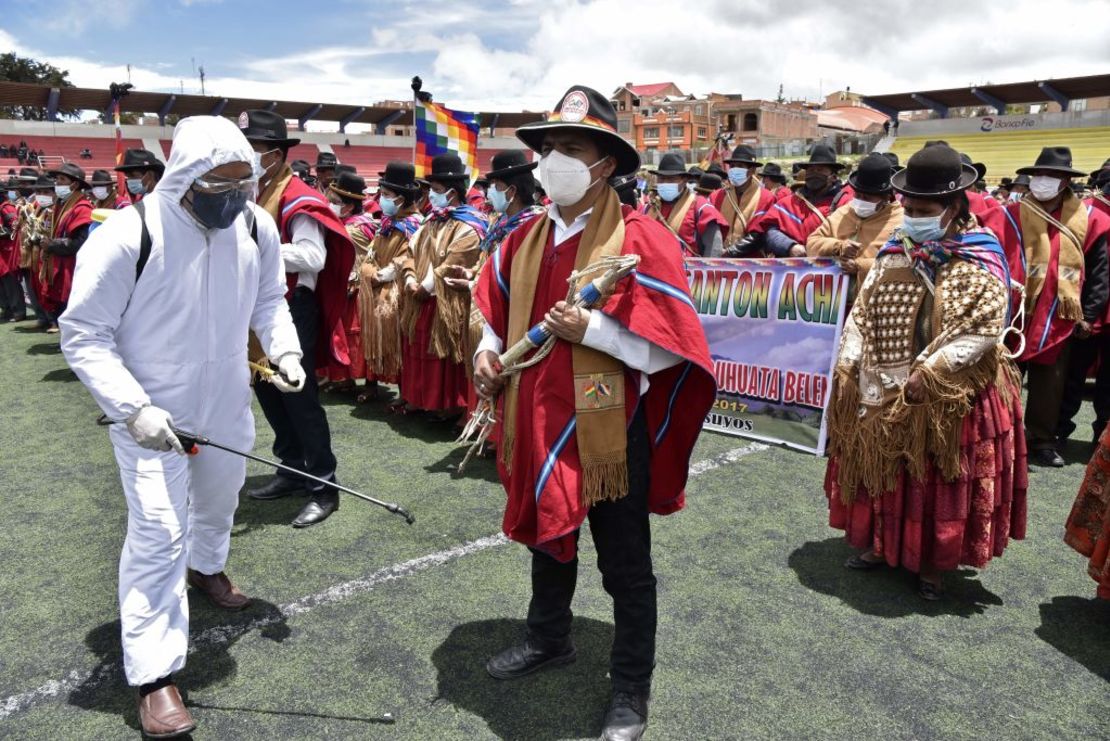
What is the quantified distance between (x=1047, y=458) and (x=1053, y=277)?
126 cm

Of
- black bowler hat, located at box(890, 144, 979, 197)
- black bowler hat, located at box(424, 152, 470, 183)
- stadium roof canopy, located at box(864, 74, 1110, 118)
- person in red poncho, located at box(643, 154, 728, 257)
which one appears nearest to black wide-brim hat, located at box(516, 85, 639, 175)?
black bowler hat, located at box(890, 144, 979, 197)

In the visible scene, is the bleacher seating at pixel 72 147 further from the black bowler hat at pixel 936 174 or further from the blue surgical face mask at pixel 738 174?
the black bowler hat at pixel 936 174

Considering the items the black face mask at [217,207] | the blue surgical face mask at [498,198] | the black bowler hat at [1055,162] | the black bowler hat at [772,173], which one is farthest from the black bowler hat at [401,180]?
the black bowler hat at [772,173]

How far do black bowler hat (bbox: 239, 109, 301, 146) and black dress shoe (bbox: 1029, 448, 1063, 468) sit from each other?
529 cm

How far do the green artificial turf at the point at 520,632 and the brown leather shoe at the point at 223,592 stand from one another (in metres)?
0.05

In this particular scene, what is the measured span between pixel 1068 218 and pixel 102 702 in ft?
20.8

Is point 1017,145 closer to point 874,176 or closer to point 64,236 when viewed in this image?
point 874,176

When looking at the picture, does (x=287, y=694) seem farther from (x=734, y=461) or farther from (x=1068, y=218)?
(x=1068, y=218)

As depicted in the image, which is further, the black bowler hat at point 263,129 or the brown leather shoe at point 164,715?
the black bowler hat at point 263,129

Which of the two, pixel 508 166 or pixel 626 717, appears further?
pixel 508 166

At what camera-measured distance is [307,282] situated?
14.6 ft

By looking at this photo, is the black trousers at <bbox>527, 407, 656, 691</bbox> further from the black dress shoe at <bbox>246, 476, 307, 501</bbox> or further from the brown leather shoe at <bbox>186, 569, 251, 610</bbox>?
the black dress shoe at <bbox>246, 476, 307, 501</bbox>

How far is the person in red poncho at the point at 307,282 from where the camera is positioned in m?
4.29

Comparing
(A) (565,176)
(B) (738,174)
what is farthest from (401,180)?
(A) (565,176)
